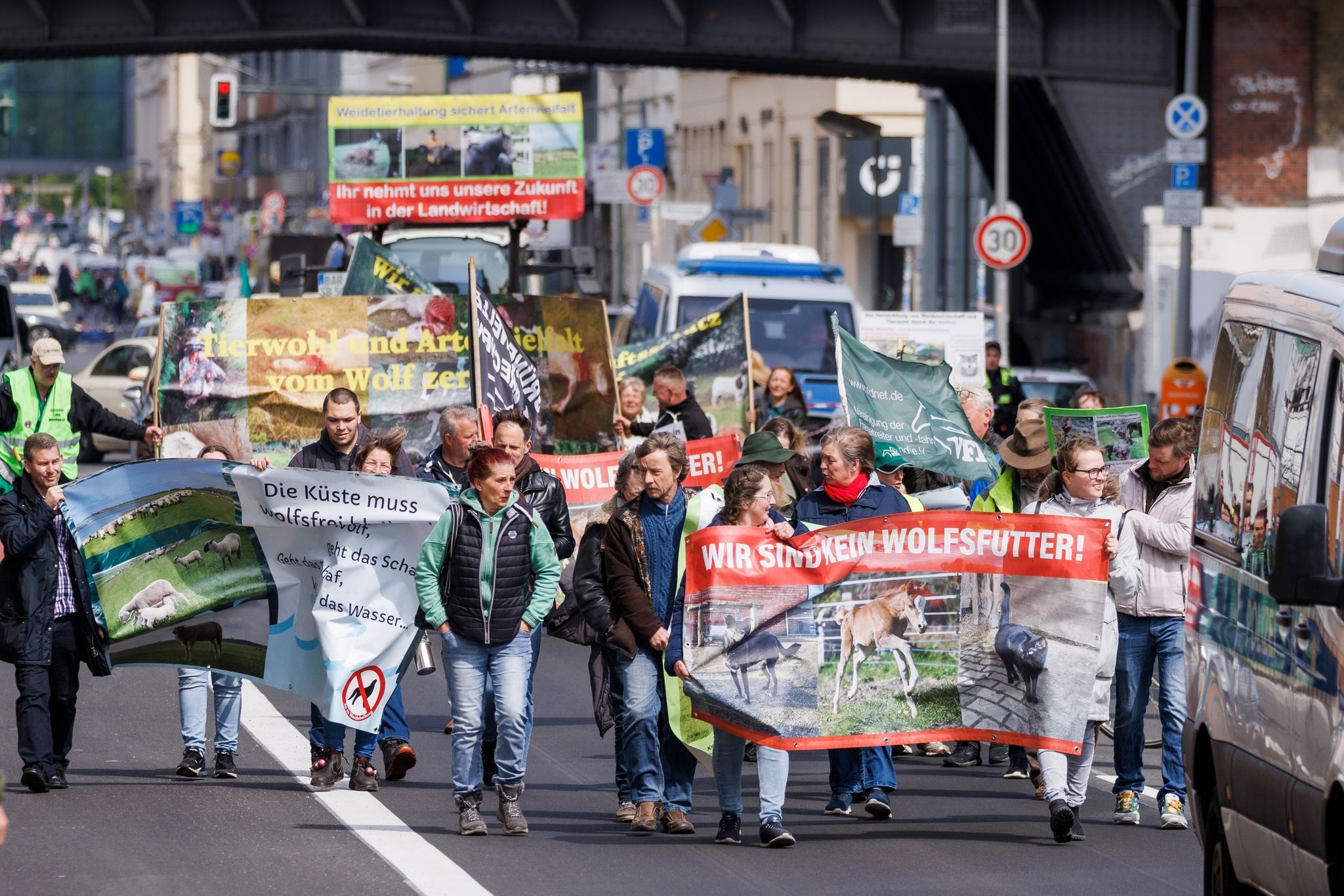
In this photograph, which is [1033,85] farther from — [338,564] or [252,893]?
[252,893]

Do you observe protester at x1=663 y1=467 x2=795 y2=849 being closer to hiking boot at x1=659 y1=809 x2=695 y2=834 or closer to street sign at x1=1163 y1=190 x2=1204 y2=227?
hiking boot at x1=659 y1=809 x2=695 y2=834

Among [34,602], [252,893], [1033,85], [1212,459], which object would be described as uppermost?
[1033,85]

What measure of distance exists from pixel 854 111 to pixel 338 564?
146 feet

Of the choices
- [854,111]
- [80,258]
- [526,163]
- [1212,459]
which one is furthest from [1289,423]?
[80,258]

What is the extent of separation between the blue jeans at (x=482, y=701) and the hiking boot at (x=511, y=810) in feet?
0.09

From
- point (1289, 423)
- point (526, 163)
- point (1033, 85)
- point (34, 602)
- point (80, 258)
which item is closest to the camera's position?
point (1289, 423)

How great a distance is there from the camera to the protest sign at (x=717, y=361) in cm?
1791

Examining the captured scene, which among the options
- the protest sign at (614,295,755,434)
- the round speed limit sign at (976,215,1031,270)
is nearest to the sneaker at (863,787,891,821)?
the protest sign at (614,295,755,434)

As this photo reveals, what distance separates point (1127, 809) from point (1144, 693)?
51cm

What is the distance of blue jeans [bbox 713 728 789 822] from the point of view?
30.2 ft

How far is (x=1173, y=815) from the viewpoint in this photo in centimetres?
980

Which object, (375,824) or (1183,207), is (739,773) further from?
(1183,207)

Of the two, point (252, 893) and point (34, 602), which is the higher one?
point (34, 602)

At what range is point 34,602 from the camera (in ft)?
33.6
